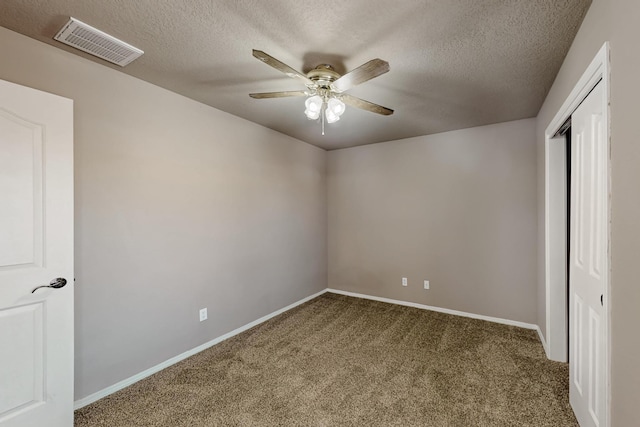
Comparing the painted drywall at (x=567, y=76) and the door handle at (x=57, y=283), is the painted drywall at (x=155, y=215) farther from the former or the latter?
the painted drywall at (x=567, y=76)

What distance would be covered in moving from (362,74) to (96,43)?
174cm

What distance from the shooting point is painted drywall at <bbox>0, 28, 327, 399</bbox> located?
6.77 feet

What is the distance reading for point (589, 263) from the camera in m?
1.74

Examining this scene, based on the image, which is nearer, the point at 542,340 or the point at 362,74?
the point at 362,74

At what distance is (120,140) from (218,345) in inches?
84.4

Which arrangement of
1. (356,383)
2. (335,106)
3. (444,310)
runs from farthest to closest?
1. (444,310)
2. (356,383)
3. (335,106)

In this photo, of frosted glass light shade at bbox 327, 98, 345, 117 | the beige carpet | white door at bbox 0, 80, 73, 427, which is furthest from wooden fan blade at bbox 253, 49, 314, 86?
the beige carpet

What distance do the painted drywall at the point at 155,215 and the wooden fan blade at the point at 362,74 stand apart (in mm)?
1614

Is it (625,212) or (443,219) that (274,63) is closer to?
(625,212)

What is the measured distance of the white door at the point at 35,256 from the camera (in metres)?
1.61

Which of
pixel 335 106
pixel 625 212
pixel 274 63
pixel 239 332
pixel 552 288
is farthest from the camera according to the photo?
pixel 239 332

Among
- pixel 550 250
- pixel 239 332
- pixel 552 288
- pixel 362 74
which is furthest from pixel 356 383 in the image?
pixel 362 74

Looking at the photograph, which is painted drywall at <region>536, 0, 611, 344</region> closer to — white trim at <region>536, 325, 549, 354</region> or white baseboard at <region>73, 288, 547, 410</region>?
white trim at <region>536, 325, 549, 354</region>

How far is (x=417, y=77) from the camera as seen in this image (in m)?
2.31
